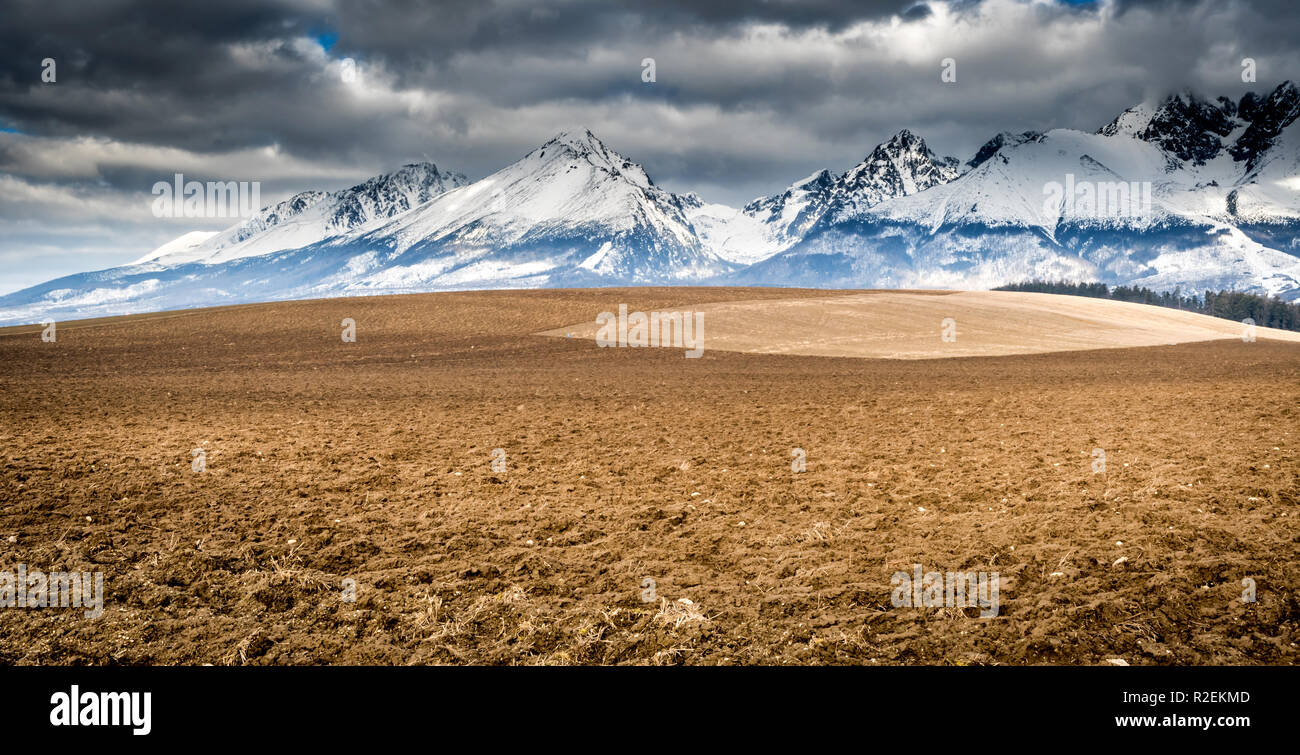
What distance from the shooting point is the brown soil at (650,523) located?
26.4 ft

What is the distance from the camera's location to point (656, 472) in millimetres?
15820

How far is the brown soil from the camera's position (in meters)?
8.05

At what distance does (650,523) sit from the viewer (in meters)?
12.5

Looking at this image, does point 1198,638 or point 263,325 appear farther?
point 263,325

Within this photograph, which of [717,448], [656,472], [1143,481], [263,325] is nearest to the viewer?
[1143,481]

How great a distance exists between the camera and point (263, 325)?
59.4m
